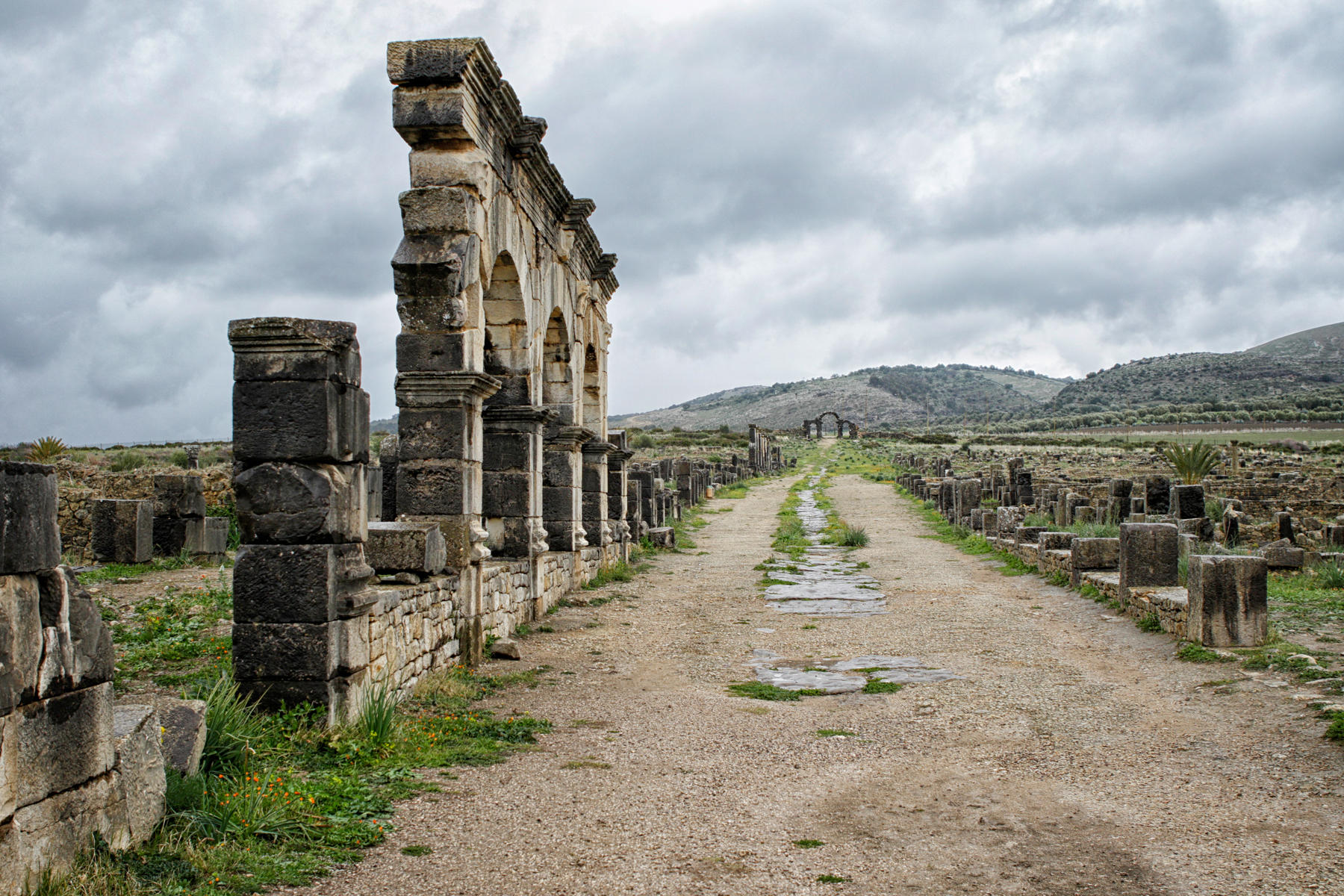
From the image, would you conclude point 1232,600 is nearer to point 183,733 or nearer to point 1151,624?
point 1151,624

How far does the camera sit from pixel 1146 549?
11820mm

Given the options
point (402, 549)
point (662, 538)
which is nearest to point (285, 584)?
point (402, 549)

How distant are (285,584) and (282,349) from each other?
155 cm

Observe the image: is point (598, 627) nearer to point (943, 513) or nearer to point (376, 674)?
point (376, 674)

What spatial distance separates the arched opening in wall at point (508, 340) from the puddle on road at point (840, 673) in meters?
4.55

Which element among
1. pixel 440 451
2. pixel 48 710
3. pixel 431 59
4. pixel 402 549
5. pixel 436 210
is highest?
pixel 431 59

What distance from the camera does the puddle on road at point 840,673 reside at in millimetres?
9211

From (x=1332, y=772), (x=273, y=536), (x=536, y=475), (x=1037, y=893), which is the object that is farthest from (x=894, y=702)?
(x=536, y=475)

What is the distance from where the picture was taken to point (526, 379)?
41.8ft

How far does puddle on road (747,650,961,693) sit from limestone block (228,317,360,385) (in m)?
5.01

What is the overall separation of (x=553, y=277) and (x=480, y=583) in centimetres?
616

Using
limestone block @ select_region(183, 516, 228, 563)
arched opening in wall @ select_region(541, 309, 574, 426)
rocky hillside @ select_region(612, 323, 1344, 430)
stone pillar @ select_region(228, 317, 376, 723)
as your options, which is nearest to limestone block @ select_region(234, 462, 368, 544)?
stone pillar @ select_region(228, 317, 376, 723)

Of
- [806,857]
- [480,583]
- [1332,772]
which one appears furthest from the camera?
[480,583]

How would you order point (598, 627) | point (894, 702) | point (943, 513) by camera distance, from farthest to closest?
point (943, 513), point (598, 627), point (894, 702)
